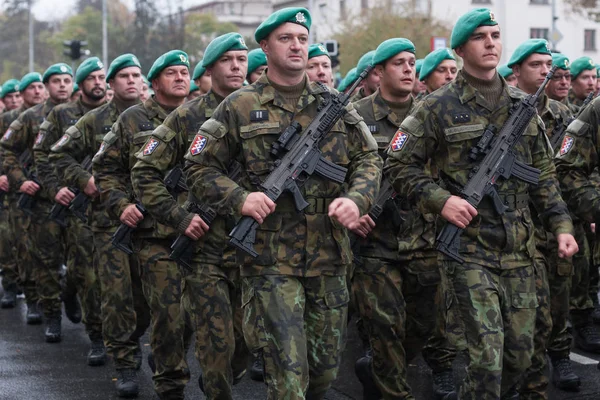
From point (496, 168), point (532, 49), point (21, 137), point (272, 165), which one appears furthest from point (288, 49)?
point (21, 137)

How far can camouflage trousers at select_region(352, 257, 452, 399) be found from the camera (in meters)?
6.55

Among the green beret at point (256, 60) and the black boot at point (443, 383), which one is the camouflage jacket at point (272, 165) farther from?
the green beret at point (256, 60)

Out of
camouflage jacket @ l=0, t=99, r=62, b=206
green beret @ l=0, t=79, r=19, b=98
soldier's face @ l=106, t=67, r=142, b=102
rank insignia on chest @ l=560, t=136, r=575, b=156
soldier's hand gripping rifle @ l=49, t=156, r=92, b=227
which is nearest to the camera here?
rank insignia on chest @ l=560, t=136, r=575, b=156

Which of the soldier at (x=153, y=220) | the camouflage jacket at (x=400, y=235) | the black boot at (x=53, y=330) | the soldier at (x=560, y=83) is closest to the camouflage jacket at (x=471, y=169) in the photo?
the camouflage jacket at (x=400, y=235)

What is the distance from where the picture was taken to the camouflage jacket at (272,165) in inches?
203

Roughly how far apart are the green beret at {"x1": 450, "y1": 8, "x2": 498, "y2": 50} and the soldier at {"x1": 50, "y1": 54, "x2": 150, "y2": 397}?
297cm

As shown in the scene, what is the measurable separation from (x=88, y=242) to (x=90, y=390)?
1674 millimetres

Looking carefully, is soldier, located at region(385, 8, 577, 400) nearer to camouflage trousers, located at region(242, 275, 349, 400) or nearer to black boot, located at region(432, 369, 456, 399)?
camouflage trousers, located at region(242, 275, 349, 400)

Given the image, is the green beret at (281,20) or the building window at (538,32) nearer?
the green beret at (281,20)

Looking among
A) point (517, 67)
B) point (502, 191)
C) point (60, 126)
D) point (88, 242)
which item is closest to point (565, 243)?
point (502, 191)

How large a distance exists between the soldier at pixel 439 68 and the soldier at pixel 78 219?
299 cm

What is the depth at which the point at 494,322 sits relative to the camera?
17.2 ft

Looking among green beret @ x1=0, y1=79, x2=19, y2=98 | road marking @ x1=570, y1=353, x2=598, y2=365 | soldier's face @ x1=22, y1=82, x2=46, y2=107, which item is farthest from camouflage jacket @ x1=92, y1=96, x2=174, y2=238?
green beret @ x1=0, y1=79, x2=19, y2=98

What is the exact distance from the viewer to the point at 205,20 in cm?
7556
